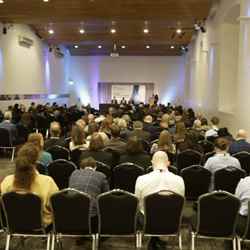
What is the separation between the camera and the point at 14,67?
56.6ft

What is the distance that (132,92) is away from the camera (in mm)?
28750

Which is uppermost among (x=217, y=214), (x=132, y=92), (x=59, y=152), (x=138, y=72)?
(x=138, y=72)

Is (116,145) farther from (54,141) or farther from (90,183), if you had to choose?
(90,183)

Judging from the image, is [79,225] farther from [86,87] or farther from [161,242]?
[86,87]

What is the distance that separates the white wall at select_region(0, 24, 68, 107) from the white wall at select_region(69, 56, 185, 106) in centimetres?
420

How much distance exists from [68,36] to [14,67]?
15.8ft

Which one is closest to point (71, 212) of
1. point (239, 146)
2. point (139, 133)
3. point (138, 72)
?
point (239, 146)

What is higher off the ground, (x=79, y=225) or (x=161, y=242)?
(x=79, y=225)

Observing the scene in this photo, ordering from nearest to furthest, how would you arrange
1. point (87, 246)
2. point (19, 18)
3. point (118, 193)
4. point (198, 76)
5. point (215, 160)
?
point (118, 193) → point (87, 246) → point (215, 160) → point (19, 18) → point (198, 76)

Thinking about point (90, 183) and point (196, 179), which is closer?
point (90, 183)

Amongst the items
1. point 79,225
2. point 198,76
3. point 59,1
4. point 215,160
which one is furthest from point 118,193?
point 198,76

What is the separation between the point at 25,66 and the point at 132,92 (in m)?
11.3

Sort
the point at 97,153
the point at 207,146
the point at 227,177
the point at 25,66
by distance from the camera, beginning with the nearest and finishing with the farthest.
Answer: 1. the point at 227,177
2. the point at 97,153
3. the point at 207,146
4. the point at 25,66

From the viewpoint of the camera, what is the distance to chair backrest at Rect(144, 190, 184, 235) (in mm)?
3949
